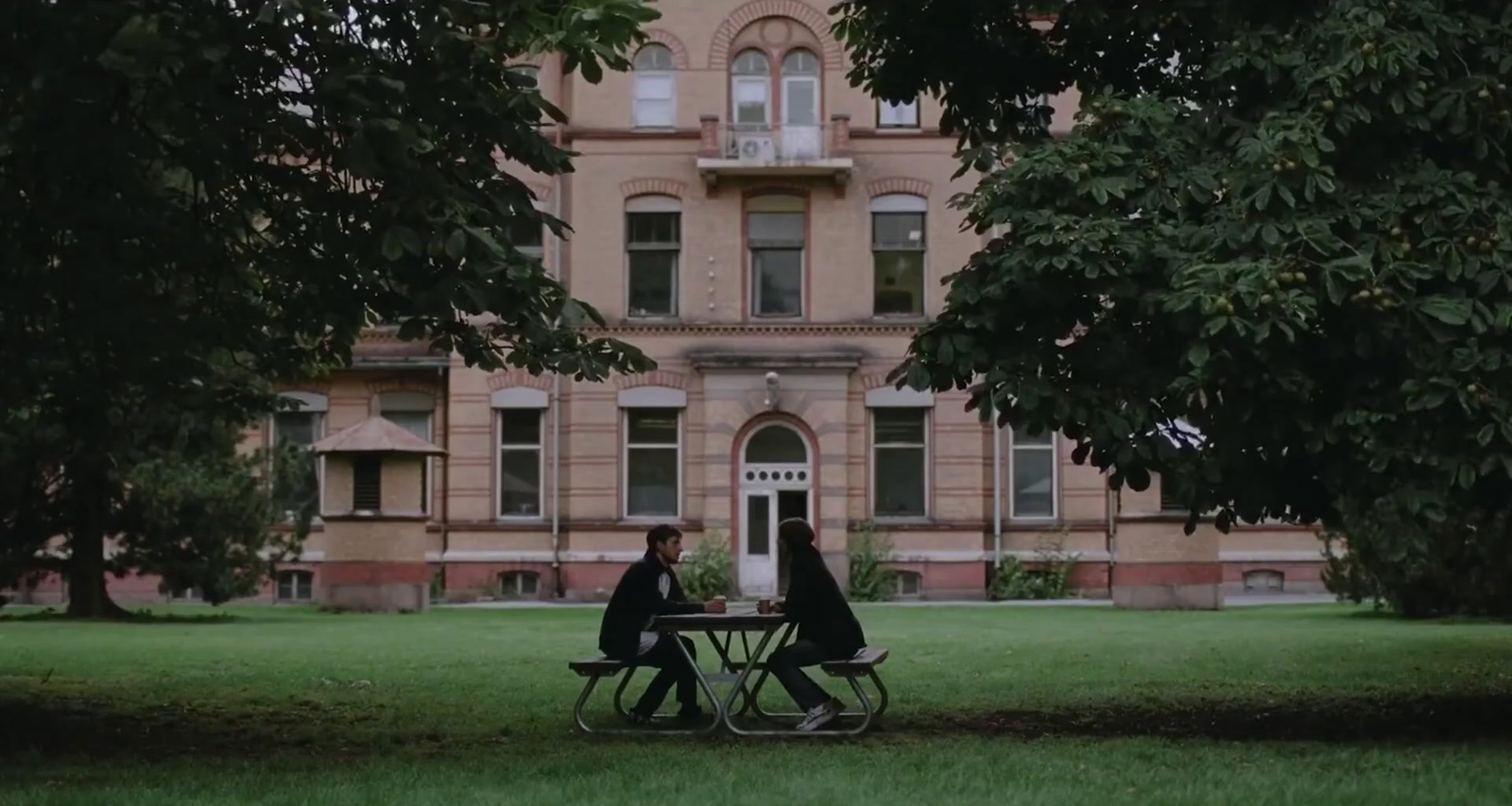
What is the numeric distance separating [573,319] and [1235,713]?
554 centimetres

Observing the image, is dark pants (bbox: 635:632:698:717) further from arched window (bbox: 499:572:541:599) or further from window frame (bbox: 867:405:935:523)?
arched window (bbox: 499:572:541:599)

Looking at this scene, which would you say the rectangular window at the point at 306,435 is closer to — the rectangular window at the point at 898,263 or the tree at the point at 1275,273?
the rectangular window at the point at 898,263

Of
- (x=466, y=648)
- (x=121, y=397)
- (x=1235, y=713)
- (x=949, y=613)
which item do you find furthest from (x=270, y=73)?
(x=949, y=613)

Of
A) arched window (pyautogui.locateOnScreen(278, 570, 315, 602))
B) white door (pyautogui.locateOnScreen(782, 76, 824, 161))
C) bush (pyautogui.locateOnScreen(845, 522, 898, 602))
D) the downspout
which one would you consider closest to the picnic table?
bush (pyautogui.locateOnScreen(845, 522, 898, 602))

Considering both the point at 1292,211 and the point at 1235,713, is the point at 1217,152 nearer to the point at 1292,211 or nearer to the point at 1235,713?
the point at 1292,211

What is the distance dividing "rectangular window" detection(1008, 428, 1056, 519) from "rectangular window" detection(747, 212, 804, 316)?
5067mm

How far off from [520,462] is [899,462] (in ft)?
24.2

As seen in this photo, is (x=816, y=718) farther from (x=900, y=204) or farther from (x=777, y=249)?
(x=900, y=204)

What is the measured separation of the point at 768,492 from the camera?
38969mm

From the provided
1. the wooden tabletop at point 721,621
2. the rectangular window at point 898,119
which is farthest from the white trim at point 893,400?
the wooden tabletop at point 721,621

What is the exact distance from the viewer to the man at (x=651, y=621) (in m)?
13.0

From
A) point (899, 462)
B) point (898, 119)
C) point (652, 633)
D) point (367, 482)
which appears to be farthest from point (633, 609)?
point (898, 119)

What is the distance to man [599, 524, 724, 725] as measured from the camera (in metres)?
13.0

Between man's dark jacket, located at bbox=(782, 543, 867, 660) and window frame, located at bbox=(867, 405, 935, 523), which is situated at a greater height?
window frame, located at bbox=(867, 405, 935, 523)
